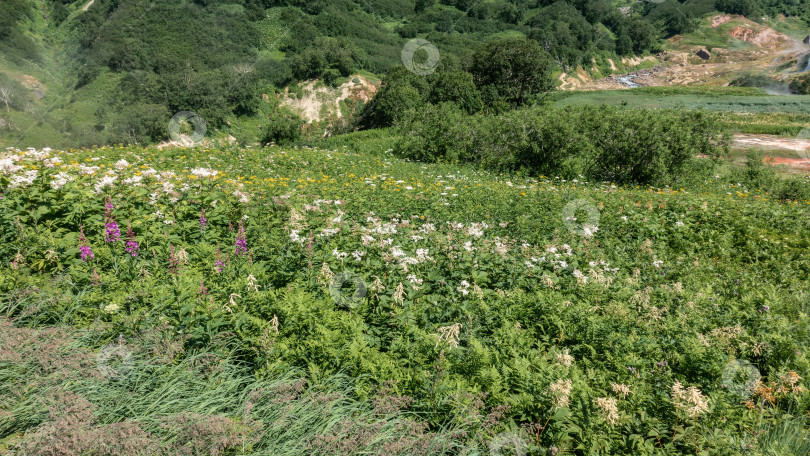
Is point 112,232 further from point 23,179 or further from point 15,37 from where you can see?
point 15,37

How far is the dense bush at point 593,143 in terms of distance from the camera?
1747 centimetres

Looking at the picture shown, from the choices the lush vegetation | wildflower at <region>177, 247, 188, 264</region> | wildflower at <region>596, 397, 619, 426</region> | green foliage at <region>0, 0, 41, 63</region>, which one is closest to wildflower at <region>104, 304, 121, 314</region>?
the lush vegetation

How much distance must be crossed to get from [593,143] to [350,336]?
18.5 meters

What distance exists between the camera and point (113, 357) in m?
3.38

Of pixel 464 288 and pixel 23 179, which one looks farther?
pixel 23 179

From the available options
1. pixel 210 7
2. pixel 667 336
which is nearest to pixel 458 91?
pixel 667 336

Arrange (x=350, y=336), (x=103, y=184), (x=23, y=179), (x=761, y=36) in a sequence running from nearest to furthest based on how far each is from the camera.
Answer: (x=350, y=336) < (x=23, y=179) < (x=103, y=184) < (x=761, y=36)

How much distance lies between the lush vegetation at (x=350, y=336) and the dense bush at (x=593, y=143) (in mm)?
11362

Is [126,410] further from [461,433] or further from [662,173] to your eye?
[662,173]

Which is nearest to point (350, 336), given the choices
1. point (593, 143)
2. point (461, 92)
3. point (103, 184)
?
point (103, 184)

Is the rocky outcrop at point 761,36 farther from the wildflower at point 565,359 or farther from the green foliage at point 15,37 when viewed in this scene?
the green foliage at point 15,37

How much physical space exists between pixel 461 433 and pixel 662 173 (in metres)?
18.9

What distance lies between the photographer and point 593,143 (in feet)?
61.1

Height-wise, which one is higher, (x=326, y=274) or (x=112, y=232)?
(x=112, y=232)
